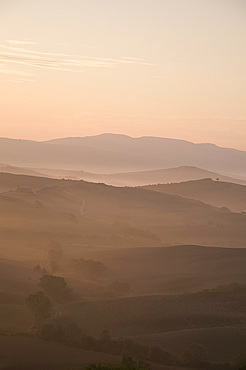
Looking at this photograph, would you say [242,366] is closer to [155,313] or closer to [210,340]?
[210,340]

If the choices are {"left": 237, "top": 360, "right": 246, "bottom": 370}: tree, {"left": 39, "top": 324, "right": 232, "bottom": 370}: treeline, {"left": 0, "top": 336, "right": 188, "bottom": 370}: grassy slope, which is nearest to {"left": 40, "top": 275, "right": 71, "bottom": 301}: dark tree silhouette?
{"left": 39, "top": 324, "right": 232, "bottom": 370}: treeline

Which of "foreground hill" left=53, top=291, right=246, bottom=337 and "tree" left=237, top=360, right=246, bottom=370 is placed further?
"foreground hill" left=53, top=291, right=246, bottom=337

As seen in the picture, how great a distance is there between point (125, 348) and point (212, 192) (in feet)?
314

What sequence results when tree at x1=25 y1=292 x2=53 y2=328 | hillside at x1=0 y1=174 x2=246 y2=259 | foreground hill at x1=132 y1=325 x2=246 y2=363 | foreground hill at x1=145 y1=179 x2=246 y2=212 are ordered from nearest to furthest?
foreground hill at x1=132 y1=325 x2=246 y2=363 → tree at x1=25 y1=292 x2=53 y2=328 → hillside at x1=0 y1=174 x2=246 y2=259 → foreground hill at x1=145 y1=179 x2=246 y2=212

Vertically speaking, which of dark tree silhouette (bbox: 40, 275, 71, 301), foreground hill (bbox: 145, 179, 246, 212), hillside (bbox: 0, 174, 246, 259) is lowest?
dark tree silhouette (bbox: 40, 275, 71, 301)

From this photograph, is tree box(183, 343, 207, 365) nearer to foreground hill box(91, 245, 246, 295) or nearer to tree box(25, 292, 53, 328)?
tree box(25, 292, 53, 328)

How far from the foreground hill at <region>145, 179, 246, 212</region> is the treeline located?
83.8 meters

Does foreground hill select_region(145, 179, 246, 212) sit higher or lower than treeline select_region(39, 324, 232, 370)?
higher

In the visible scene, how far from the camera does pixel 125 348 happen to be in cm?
2742

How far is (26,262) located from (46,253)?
6126 millimetres

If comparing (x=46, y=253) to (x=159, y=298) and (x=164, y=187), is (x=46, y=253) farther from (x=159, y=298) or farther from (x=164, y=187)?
(x=164, y=187)

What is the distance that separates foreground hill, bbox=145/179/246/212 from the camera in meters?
115

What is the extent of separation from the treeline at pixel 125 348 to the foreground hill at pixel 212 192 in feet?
275

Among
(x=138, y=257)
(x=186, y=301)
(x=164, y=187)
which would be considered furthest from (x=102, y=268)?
(x=164, y=187)
